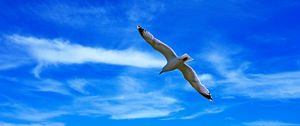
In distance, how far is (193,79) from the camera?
117 ft

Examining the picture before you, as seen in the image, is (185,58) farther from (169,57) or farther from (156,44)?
(156,44)

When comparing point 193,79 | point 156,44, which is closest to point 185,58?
point 156,44

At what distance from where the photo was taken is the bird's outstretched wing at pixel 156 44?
31906 mm

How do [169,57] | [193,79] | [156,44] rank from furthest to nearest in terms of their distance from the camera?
[193,79] → [169,57] → [156,44]

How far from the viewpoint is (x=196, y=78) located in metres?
35.7

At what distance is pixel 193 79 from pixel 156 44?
486cm

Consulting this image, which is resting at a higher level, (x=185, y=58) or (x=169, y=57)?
(x=169, y=57)

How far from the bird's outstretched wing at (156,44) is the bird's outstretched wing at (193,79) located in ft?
7.11

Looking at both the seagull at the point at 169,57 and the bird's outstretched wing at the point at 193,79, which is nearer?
the seagull at the point at 169,57

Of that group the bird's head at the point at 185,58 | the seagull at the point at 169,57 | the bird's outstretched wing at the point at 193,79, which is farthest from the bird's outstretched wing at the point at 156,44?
the bird's outstretched wing at the point at 193,79

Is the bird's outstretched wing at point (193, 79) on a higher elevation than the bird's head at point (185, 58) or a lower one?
higher

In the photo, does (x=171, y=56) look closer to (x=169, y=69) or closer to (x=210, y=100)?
(x=169, y=69)

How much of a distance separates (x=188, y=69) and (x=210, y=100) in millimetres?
2476

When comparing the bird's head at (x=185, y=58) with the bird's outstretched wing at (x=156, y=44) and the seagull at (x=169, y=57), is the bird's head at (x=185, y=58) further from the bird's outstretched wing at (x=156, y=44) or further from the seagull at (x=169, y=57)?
the bird's outstretched wing at (x=156, y=44)
